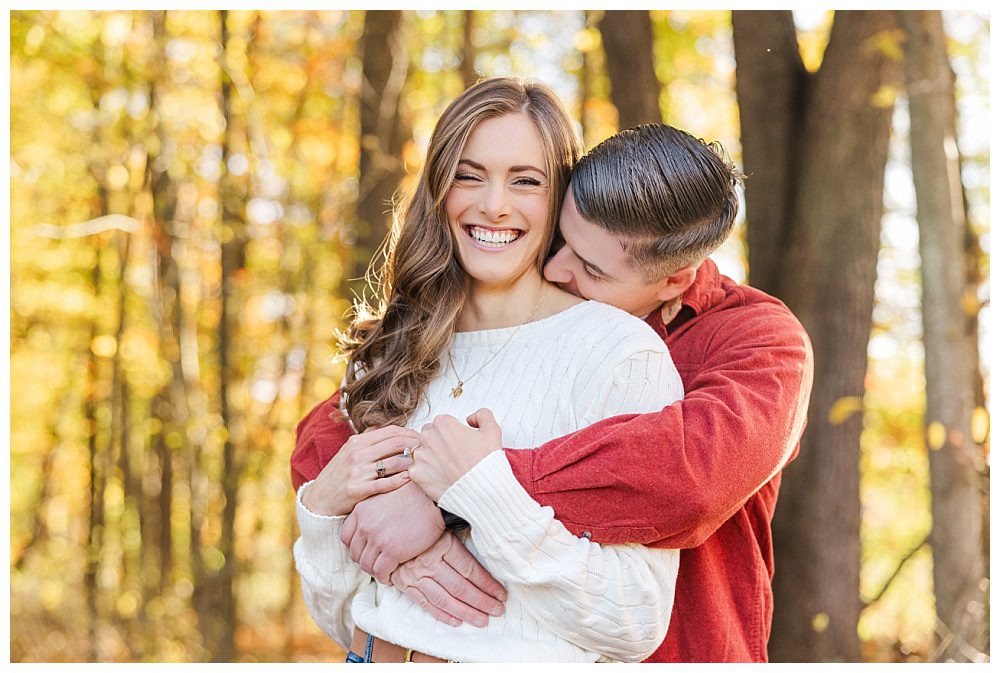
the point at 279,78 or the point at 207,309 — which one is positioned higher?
the point at 279,78

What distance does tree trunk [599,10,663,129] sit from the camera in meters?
4.55

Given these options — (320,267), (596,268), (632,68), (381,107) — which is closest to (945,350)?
(632,68)

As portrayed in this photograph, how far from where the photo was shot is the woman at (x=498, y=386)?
196cm

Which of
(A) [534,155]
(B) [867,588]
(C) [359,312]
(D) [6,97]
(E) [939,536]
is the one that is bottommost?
(B) [867,588]

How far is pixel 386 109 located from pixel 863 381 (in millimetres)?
3610

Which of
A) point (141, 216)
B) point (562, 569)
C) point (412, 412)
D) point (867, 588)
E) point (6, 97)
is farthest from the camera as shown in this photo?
point (867, 588)

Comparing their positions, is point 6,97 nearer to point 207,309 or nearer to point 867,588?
point 207,309

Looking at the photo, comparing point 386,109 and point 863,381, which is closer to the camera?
point 863,381

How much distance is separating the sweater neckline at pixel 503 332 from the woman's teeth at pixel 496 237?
206mm

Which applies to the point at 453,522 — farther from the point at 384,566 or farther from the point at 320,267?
the point at 320,267

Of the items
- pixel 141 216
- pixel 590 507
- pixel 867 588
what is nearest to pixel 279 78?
pixel 141 216

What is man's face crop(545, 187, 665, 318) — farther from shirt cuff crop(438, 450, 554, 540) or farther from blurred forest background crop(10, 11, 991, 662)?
blurred forest background crop(10, 11, 991, 662)

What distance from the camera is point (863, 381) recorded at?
3.96 m

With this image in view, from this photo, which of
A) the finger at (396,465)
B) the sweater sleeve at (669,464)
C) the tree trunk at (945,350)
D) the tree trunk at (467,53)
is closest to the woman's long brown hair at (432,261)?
the finger at (396,465)
